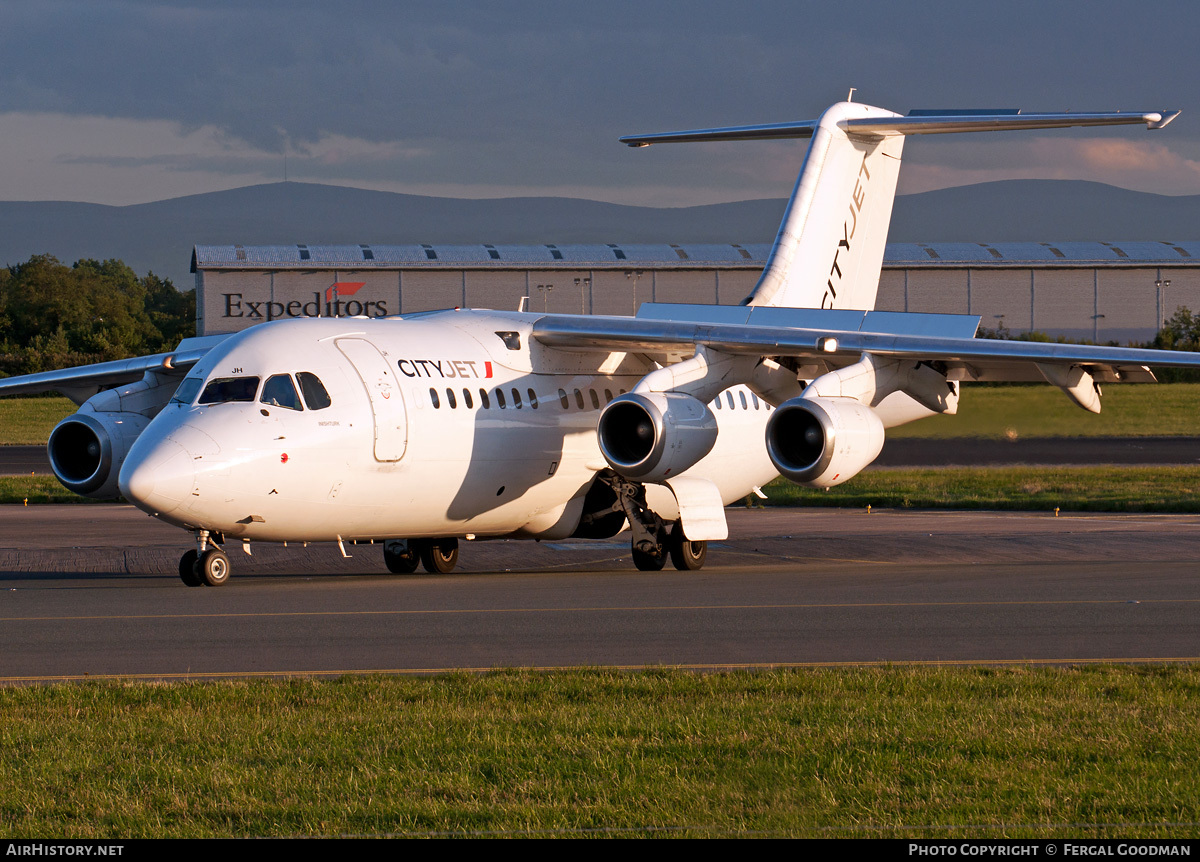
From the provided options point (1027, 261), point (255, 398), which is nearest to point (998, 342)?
point (255, 398)

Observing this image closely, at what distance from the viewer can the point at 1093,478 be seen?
122 feet

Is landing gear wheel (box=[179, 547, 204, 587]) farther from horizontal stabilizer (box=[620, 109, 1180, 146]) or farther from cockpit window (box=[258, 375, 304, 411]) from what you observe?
horizontal stabilizer (box=[620, 109, 1180, 146])

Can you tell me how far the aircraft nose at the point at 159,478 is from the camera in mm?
15602

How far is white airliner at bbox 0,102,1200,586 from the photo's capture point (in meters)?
17.0

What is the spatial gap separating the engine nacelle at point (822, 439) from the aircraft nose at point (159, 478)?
6.98 metres

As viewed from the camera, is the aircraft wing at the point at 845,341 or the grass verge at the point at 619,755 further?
the aircraft wing at the point at 845,341

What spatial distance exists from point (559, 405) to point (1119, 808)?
44.9ft

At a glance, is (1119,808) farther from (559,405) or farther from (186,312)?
(186,312)

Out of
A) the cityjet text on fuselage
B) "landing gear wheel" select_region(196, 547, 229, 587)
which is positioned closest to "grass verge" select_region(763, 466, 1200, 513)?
the cityjet text on fuselage

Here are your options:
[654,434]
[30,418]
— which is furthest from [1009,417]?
[30,418]

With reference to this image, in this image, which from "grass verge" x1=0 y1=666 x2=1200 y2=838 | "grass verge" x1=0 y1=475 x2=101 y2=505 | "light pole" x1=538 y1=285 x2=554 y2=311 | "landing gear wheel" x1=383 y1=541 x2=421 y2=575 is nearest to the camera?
"grass verge" x1=0 y1=666 x2=1200 y2=838

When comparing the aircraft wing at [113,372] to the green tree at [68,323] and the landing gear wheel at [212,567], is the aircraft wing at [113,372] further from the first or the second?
the green tree at [68,323]

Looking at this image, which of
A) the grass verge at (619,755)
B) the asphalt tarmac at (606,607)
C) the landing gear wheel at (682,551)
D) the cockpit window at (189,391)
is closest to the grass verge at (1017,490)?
the asphalt tarmac at (606,607)

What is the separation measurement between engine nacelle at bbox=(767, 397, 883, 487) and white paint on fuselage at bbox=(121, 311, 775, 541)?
9.12ft
